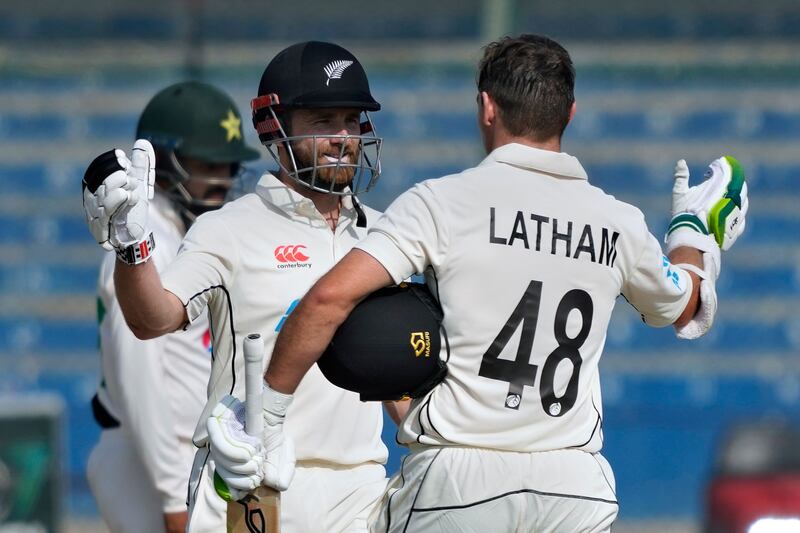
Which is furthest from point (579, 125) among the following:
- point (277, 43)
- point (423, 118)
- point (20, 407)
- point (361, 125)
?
point (361, 125)

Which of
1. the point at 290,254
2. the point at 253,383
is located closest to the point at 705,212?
the point at 290,254

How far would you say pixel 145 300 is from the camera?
2910mm

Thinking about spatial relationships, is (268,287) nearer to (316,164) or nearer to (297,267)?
(297,267)

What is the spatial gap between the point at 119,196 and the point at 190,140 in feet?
5.77

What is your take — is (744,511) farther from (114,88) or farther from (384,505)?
(114,88)

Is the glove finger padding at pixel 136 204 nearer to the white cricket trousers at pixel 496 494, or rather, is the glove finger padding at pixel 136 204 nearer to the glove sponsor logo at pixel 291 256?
the glove sponsor logo at pixel 291 256

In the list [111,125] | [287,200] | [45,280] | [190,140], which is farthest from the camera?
[111,125]

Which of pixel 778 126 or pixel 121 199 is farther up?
pixel 121 199

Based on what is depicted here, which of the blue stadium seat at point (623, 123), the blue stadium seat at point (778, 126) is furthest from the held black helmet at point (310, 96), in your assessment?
the blue stadium seat at point (778, 126)

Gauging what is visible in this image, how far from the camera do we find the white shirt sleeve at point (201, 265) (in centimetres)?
305

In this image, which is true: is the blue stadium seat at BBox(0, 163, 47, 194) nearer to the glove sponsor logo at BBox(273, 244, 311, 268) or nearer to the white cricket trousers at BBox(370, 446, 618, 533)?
the glove sponsor logo at BBox(273, 244, 311, 268)

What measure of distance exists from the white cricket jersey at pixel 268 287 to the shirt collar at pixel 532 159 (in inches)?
25.4

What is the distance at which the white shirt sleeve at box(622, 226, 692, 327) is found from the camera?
293 centimetres

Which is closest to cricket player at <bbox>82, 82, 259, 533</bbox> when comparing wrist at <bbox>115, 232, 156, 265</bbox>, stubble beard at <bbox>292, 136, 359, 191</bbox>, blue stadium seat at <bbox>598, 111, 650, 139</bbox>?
stubble beard at <bbox>292, 136, 359, 191</bbox>
